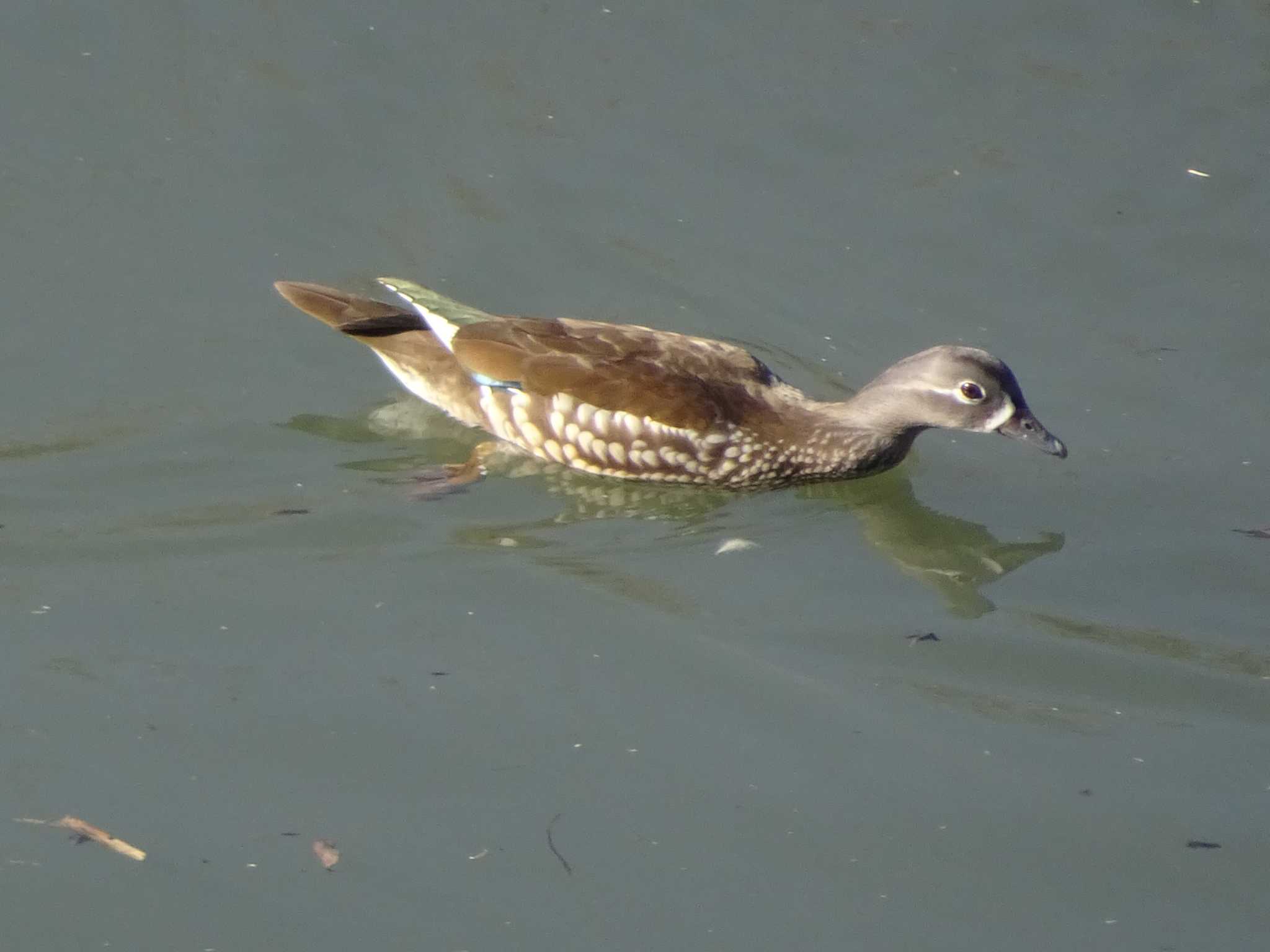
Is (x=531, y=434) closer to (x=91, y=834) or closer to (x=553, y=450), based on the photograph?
(x=553, y=450)

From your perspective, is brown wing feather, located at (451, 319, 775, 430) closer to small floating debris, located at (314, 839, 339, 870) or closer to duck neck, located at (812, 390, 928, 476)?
duck neck, located at (812, 390, 928, 476)

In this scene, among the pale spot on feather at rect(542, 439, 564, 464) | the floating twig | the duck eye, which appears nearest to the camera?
the floating twig

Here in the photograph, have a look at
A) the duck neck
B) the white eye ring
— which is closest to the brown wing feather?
the duck neck

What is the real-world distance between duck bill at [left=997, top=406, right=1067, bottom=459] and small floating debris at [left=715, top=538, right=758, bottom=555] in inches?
54.8

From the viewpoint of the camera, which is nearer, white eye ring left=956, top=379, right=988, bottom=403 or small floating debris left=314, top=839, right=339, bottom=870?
small floating debris left=314, top=839, right=339, bottom=870

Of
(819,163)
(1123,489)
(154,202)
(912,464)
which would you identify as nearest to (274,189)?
(154,202)

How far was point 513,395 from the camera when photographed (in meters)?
8.24

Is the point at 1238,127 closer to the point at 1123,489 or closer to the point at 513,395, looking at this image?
the point at 1123,489

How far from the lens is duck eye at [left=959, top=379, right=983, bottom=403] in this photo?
7.93 metres

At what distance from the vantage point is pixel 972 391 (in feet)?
26.1

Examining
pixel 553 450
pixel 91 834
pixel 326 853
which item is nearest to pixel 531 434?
pixel 553 450

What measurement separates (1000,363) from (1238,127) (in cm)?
376

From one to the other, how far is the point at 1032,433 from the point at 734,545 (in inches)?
61.5

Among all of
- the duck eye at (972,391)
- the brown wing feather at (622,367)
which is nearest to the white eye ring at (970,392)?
the duck eye at (972,391)
